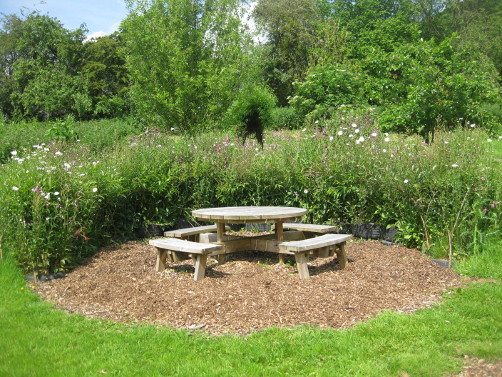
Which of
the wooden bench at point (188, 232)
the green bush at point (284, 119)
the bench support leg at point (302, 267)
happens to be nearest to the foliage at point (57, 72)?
the green bush at point (284, 119)

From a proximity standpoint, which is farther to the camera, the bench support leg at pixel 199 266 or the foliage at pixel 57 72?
the foliage at pixel 57 72

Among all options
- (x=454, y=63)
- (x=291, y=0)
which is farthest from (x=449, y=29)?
(x=454, y=63)

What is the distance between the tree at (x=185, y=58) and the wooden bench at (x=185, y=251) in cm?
809

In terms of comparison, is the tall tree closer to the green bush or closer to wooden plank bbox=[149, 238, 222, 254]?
the green bush

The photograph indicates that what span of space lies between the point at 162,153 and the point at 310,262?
3.07 m

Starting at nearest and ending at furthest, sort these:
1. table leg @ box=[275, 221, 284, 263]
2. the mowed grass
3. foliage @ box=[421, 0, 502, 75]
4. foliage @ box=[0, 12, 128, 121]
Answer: the mowed grass < table leg @ box=[275, 221, 284, 263] < foliage @ box=[421, 0, 502, 75] < foliage @ box=[0, 12, 128, 121]

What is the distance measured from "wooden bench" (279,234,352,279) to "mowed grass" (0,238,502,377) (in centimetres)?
123

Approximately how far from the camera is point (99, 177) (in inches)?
251

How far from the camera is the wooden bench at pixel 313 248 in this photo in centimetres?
509

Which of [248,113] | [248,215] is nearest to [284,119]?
[248,113]

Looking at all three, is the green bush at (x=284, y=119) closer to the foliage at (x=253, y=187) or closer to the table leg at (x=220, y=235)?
the foliage at (x=253, y=187)

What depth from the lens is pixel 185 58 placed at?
1332 cm

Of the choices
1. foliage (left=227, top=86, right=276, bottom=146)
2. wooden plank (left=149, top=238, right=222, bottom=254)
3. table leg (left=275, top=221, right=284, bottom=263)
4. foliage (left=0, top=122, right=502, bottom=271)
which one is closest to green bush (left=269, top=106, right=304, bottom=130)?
foliage (left=227, top=86, right=276, bottom=146)

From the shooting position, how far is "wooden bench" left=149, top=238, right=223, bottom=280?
16.4 ft
